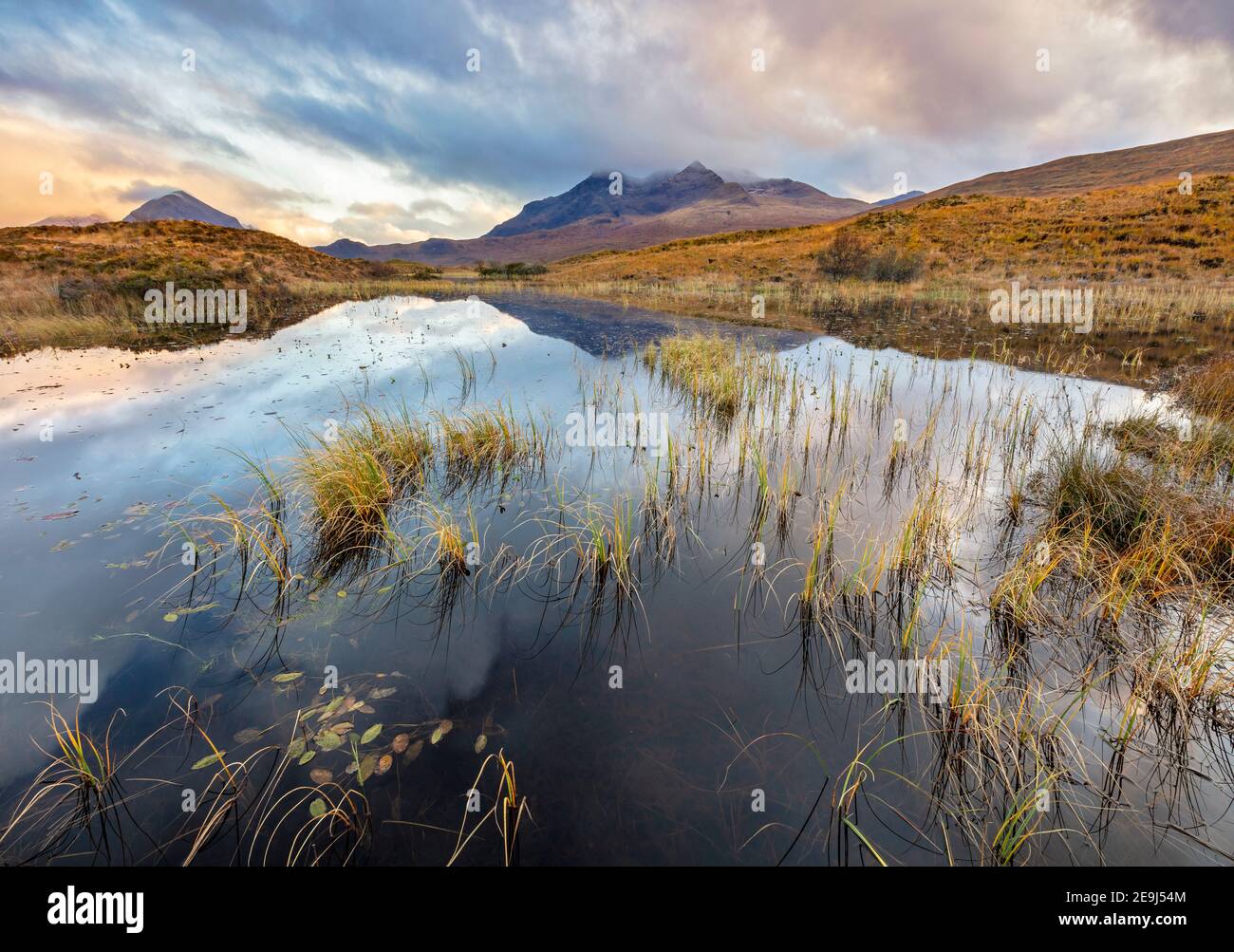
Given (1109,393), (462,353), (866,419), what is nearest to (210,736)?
(866,419)

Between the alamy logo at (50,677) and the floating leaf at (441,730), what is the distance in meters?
2.43

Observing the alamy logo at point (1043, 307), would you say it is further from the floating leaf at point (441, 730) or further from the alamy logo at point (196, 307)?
the alamy logo at point (196, 307)

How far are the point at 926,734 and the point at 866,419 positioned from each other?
6.73m

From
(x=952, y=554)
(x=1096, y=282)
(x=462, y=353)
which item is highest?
(x=1096, y=282)

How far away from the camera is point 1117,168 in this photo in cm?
8756

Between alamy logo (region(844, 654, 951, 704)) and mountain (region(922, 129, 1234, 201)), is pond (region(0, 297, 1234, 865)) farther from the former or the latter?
mountain (region(922, 129, 1234, 201))

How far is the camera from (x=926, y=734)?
288cm

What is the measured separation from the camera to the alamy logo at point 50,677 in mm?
3242
